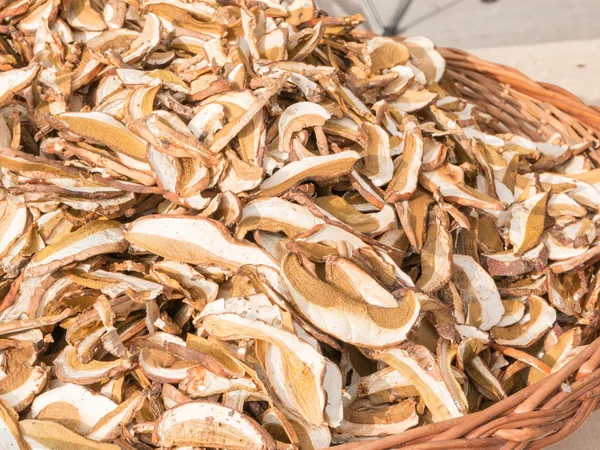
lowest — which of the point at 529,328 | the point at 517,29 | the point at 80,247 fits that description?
the point at 517,29

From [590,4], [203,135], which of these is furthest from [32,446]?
[590,4]

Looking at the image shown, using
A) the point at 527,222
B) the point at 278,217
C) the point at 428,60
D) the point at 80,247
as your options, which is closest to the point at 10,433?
the point at 80,247

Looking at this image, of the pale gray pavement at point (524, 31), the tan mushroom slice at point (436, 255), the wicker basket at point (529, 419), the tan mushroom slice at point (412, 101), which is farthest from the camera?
the pale gray pavement at point (524, 31)

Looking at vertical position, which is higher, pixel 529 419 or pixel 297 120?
pixel 297 120

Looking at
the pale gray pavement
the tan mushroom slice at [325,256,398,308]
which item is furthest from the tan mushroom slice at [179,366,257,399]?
the pale gray pavement

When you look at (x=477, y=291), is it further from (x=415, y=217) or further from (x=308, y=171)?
(x=308, y=171)

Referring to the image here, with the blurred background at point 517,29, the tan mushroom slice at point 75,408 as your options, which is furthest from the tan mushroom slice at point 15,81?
the blurred background at point 517,29

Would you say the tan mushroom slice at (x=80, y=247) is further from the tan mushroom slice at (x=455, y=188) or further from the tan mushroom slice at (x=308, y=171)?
the tan mushroom slice at (x=455, y=188)
